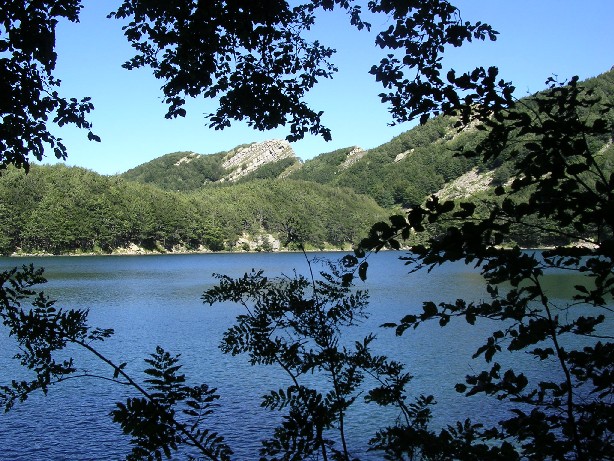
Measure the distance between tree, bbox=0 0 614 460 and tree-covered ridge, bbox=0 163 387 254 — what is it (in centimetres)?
9627

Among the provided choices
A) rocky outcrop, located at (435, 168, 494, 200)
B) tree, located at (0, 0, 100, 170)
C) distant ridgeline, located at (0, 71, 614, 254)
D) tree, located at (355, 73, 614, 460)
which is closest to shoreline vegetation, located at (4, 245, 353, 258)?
distant ridgeline, located at (0, 71, 614, 254)

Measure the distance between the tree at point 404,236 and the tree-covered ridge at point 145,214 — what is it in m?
96.3

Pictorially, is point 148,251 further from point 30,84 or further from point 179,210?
point 30,84

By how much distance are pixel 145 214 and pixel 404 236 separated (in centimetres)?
11805

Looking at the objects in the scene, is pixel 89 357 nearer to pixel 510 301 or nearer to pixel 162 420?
pixel 162 420

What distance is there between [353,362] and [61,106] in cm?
338

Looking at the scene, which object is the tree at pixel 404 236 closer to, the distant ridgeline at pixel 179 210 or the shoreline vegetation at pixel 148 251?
the distant ridgeline at pixel 179 210

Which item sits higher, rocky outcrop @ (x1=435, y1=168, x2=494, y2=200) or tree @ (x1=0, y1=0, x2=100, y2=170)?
rocky outcrop @ (x1=435, y1=168, x2=494, y2=200)

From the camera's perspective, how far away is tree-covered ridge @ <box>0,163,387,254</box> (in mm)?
102562

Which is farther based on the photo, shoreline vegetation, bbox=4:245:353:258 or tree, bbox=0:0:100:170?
shoreline vegetation, bbox=4:245:353:258

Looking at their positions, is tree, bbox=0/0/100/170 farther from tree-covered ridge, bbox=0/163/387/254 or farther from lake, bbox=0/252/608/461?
tree-covered ridge, bbox=0/163/387/254

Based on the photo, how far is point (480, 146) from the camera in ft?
7.00

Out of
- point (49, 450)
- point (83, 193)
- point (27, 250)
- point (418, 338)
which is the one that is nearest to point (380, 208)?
point (83, 193)

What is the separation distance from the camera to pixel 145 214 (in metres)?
115
